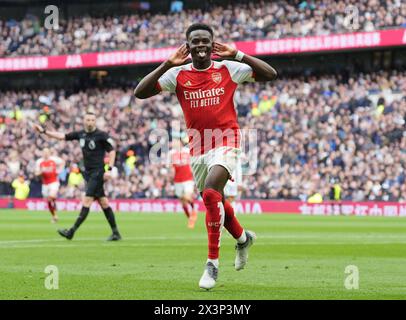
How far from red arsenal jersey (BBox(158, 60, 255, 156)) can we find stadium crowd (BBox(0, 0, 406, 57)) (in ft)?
103

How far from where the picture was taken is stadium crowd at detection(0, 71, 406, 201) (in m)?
37.8

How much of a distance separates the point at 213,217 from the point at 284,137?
31.2 metres

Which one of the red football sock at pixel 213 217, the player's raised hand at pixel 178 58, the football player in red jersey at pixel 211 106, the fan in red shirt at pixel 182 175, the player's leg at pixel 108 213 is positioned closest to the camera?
the player's raised hand at pixel 178 58

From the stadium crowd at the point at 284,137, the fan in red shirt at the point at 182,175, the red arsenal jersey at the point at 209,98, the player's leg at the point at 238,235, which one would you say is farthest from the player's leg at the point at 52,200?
the red arsenal jersey at the point at 209,98

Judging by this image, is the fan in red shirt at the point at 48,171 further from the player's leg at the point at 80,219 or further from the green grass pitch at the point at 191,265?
the player's leg at the point at 80,219

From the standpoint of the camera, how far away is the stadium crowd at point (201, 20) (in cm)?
4209

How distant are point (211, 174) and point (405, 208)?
25536 mm

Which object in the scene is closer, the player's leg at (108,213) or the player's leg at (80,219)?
the player's leg at (80,219)

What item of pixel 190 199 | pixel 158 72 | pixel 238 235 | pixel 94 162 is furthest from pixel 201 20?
pixel 158 72

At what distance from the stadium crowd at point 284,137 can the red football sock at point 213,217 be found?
2615 cm

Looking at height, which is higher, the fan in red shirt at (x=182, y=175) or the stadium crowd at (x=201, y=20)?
the stadium crowd at (x=201, y=20)

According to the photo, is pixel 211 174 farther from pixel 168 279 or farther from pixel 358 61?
pixel 358 61

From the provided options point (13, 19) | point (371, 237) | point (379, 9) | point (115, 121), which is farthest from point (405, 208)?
point (13, 19)

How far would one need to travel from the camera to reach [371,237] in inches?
811
